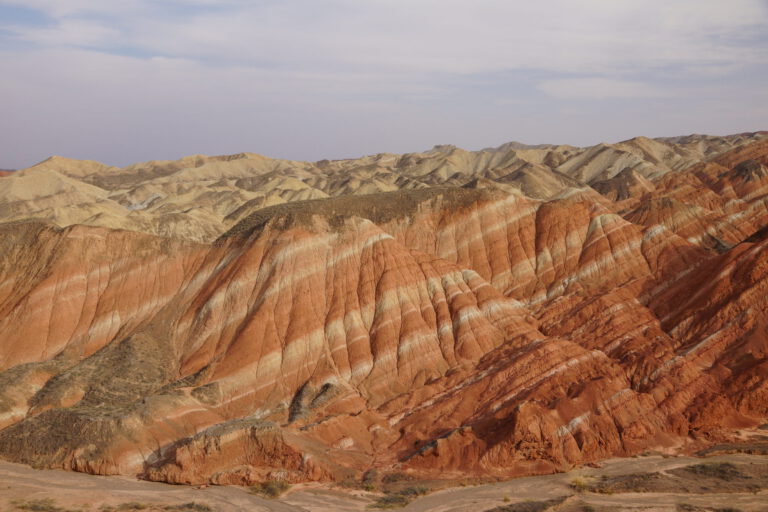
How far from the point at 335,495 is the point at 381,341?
649 inches

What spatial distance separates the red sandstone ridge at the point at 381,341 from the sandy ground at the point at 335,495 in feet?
4.44

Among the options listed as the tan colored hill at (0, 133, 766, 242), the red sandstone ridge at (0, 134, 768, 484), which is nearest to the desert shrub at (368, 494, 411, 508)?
the red sandstone ridge at (0, 134, 768, 484)

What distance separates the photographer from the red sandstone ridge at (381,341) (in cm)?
4181

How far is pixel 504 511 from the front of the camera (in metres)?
34.6

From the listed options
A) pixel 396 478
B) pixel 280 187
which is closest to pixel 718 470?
pixel 396 478

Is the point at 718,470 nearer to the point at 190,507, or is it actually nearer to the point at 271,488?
the point at 271,488

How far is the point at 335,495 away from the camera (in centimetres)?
3803

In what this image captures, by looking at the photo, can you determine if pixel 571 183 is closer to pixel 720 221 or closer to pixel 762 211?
pixel 762 211

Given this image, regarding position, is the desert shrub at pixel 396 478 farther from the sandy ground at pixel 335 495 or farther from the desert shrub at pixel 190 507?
the desert shrub at pixel 190 507

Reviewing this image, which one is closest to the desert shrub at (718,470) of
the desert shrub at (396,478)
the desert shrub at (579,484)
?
the desert shrub at (579,484)

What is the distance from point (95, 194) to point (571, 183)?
10738 cm

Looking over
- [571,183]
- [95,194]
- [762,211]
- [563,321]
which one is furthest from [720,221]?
[95,194]

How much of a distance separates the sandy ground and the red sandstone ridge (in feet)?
4.44

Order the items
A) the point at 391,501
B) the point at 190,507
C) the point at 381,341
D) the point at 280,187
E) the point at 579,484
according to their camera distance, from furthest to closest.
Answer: the point at 280,187, the point at 381,341, the point at 579,484, the point at 391,501, the point at 190,507
